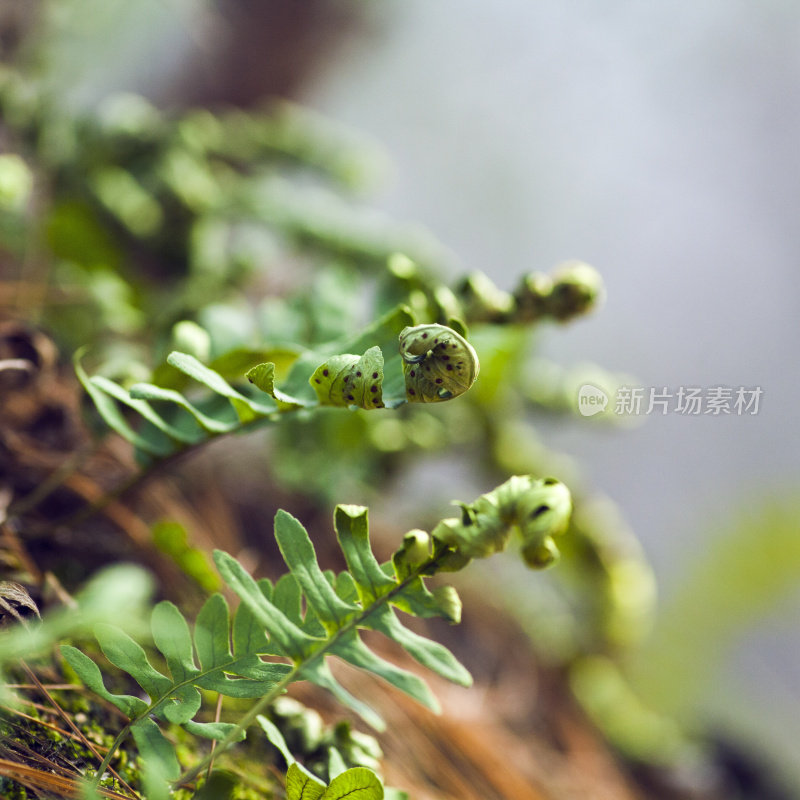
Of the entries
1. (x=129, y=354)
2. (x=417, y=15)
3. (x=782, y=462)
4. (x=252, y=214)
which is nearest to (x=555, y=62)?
(x=417, y=15)

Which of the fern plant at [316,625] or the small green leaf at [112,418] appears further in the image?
the small green leaf at [112,418]

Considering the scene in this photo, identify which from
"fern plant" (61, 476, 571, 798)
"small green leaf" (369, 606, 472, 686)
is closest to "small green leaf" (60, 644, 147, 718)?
"fern plant" (61, 476, 571, 798)

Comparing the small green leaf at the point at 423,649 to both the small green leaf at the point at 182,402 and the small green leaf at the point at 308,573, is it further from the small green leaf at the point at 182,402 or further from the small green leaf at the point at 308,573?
the small green leaf at the point at 182,402

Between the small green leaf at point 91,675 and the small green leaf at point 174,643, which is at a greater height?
the small green leaf at point 174,643

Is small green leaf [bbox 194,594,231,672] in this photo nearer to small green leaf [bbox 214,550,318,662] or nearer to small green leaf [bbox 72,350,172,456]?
small green leaf [bbox 214,550,318,662]

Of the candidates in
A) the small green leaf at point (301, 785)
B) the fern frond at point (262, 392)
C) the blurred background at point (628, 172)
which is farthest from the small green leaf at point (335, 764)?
the blurred background at point (628, 172)

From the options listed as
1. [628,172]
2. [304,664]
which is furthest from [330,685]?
[628,172]
